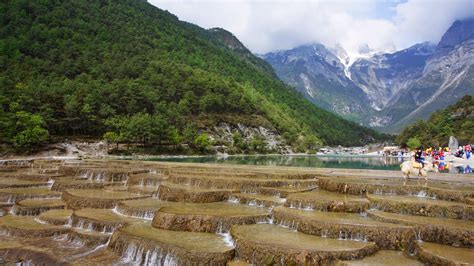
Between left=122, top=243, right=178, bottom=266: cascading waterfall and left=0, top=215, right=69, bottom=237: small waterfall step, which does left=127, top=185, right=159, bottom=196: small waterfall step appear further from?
left=122, top=243, right=178, bottom=266: cascading waterfall

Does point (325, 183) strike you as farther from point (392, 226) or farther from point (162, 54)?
point (162, 54)

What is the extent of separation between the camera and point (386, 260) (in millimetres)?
15219

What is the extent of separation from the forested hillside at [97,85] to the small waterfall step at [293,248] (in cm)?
7309

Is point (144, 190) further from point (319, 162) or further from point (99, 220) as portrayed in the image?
point (319, 162)

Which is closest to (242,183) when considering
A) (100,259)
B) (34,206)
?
(100,259)

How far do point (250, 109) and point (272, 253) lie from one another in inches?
5760

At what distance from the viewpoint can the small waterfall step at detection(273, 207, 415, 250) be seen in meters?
16.9

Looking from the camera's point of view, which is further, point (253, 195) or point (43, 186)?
point (43, 186)

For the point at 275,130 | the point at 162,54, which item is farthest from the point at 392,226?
the point at 162,54

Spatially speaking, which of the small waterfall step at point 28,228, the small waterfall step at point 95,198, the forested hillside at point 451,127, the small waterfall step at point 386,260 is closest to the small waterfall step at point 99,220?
the small waterfall step at point 28,228

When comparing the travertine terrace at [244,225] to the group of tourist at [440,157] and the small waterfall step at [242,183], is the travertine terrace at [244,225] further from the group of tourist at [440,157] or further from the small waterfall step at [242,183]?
the group of tourist at [440,157]

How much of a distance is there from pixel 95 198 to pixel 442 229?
21.0m

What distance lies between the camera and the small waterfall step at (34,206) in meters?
25.5

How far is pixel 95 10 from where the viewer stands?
18462 centimetres
